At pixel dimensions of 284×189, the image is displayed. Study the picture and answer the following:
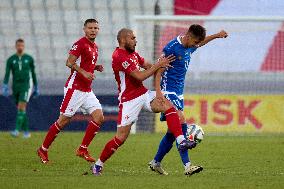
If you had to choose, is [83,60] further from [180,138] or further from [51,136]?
[180,138]

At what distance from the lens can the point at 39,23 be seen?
27547 millimetres

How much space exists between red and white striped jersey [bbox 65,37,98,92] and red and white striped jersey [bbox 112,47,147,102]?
80.7 inches

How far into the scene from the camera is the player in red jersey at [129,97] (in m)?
11.6

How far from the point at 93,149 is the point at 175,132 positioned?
5.62 meters

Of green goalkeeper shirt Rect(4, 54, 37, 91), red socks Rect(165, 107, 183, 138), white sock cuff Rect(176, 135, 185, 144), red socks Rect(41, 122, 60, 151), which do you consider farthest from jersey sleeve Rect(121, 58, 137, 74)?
green goalkeeper shirt Rect(4, 54, 37, 91)

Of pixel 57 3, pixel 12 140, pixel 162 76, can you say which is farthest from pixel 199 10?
pixel 162 76

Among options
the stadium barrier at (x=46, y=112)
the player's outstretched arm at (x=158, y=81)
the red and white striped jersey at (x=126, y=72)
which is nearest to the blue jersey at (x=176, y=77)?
the red and white striped jersey at (x=126, y=72)

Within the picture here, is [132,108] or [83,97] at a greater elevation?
[132,108]

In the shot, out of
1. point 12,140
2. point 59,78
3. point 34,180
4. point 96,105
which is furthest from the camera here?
point 59,78

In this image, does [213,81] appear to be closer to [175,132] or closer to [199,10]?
[199,10]

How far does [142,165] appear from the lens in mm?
13547

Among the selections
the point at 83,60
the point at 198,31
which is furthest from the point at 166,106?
the point at 83,60

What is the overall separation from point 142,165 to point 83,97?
1.63m

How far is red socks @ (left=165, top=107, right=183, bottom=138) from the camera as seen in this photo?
11.4 metres
